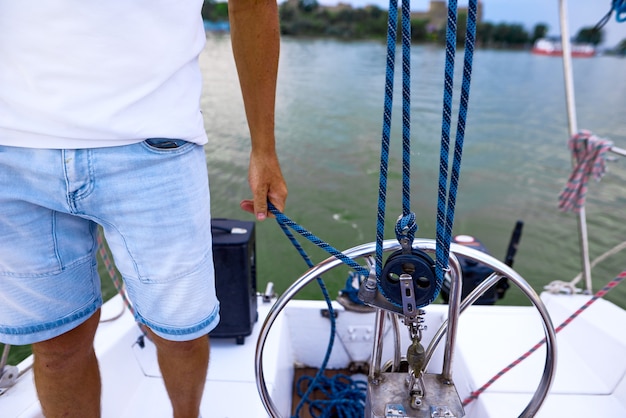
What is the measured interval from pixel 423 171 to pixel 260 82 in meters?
4.84

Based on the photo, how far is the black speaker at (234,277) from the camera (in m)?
1.27

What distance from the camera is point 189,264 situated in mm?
724

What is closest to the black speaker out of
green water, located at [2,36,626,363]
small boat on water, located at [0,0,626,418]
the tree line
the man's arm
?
small boat on water, located at [0,0,626,418]

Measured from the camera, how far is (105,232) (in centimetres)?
72

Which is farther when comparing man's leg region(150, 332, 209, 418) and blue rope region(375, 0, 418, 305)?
man's leg region(150, 332, 209, 418)

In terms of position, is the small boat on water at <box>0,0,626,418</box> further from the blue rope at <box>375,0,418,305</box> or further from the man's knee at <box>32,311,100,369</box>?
the man's knee at <box>32,311,100,369</box>

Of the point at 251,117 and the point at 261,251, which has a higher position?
the point at 251,117

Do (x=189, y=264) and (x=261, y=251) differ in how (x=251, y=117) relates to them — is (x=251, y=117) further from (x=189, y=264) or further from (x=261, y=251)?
(x=261, y=251)

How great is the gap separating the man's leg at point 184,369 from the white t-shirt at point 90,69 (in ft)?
1.28

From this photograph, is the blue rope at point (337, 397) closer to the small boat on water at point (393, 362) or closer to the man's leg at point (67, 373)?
the small boat on water at point (393, 362)

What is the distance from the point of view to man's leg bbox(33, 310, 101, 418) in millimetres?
774

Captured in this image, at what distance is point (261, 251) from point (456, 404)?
2.99m

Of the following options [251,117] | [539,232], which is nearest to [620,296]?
[539,232]

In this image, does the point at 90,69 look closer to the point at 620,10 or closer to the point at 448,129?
the point at 448,129
